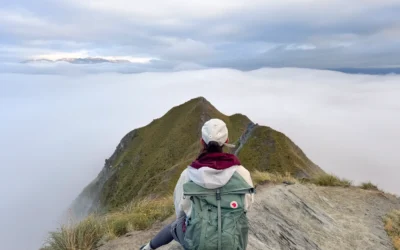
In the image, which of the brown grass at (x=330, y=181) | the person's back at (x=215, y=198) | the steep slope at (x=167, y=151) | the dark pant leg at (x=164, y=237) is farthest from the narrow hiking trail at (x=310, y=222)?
the steep slope at (x=167, y=151)

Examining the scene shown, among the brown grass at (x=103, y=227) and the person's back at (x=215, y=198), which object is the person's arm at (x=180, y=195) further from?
the brown grass at (x=103, y=227)

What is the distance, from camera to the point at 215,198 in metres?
5.03

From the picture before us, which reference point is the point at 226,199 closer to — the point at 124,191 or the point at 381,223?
the point at 381,223

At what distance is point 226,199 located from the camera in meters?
5.04

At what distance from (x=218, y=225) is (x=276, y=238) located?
17.7ft

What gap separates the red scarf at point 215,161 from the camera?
5107 millimetres

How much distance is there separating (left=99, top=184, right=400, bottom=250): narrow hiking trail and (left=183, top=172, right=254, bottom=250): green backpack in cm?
292

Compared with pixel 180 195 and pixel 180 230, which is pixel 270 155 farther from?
pixel 180 195

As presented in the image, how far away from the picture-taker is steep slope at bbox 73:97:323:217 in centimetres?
4409

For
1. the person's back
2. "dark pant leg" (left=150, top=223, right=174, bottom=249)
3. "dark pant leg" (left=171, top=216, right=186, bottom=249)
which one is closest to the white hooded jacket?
the person's back

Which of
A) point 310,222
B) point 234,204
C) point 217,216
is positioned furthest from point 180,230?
point 310,222

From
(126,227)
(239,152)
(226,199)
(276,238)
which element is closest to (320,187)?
(276,238)

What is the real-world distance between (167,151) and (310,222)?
5728cm

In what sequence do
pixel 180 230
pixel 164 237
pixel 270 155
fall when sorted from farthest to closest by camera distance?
pixel 270 155 < pixel 164 237 < pixel 180 230
